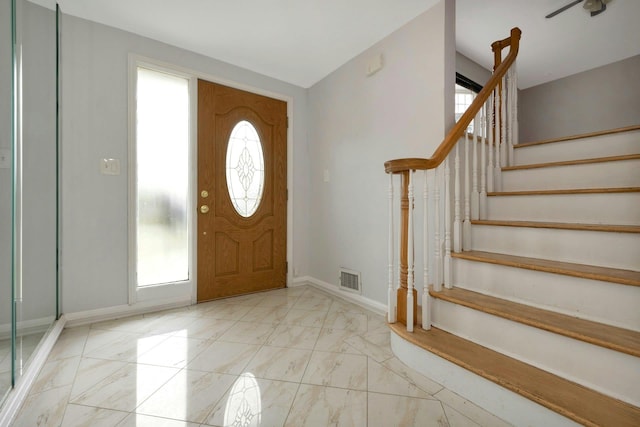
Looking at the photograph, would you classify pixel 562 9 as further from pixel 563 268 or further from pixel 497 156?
pixel 563 268

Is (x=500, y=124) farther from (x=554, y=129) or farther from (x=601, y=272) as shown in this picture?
(x=554, y=129)

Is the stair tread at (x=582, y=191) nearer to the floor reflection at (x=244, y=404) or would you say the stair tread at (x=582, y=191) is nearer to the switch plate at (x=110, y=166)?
the floor reflection at (x=244, y=404)

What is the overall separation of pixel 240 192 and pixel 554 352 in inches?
102

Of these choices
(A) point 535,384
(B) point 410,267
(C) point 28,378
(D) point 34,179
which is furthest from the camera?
(D) point 34,179

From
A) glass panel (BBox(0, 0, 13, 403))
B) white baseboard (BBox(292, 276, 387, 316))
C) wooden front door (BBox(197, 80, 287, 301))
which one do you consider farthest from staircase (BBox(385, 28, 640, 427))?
glass panel (BBox(0, 0, 13, 403))

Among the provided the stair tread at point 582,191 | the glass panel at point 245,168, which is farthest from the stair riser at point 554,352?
the glass panel at point 245,168

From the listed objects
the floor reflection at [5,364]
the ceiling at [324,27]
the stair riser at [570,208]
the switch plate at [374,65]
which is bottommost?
the floor reflection at [5,364]

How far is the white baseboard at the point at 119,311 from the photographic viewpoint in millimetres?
2074

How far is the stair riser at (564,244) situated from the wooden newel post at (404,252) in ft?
1.93

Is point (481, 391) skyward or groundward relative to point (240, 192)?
groundward

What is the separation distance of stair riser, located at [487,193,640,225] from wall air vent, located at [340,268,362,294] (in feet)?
3.99

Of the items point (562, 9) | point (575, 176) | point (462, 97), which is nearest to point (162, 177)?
point (575, 176)

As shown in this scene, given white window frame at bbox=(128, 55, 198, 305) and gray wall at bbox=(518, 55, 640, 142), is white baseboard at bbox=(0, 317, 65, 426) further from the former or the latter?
gray wall at bbox=(518, 55, 640, 142)

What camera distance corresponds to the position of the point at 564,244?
147 cm
